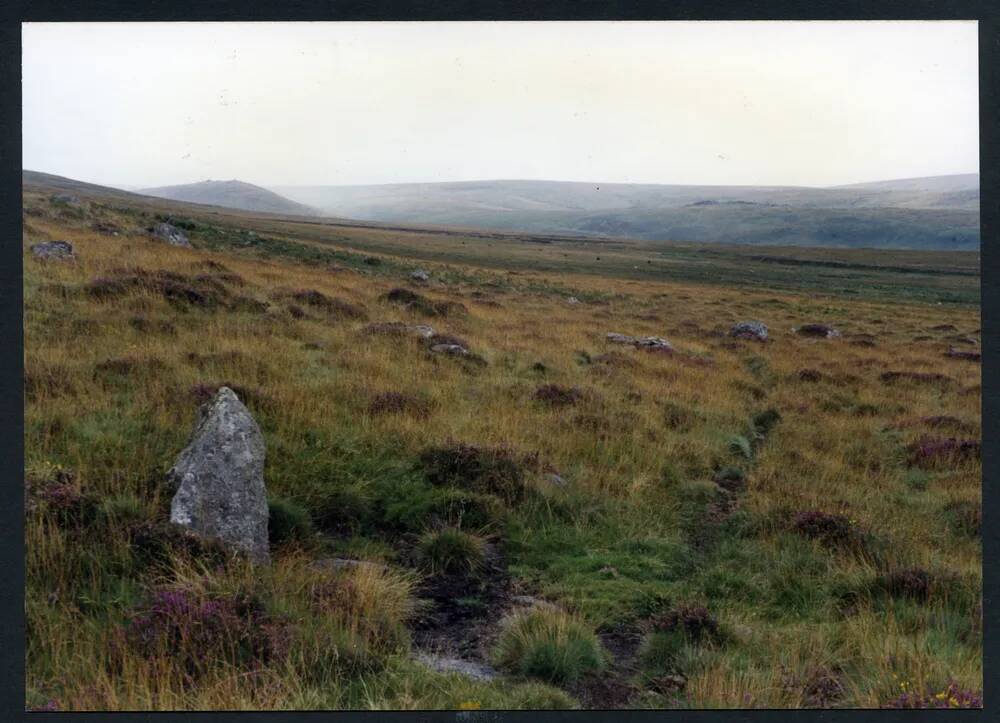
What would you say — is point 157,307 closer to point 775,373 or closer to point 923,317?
point 775,373

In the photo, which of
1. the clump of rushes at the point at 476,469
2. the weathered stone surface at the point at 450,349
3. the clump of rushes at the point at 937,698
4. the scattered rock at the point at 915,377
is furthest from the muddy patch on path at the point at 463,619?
the scattered rock at the point at 915,377

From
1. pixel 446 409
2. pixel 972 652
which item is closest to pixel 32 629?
pixel 446 409

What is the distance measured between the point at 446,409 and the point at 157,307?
20.8 feet

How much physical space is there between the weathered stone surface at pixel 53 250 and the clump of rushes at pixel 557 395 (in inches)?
447

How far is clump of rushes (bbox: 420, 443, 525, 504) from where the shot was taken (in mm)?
7789

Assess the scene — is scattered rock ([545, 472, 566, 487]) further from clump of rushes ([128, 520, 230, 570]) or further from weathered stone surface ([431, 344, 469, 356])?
weathered stone surface ([431, 344, 469, 356])

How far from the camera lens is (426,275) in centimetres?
3403

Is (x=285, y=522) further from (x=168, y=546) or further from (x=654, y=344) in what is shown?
(x=654, y=344)

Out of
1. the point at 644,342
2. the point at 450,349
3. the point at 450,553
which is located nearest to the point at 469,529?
the point at 450,553

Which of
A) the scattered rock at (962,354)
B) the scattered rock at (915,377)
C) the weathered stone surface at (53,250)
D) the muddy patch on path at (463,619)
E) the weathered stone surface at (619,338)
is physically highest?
the weathered stone surface at (53,250)

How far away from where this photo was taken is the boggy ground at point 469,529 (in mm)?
4863

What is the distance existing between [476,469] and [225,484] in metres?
3.01

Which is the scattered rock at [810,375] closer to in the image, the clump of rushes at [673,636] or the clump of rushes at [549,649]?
the clump of rushes at [673,636]

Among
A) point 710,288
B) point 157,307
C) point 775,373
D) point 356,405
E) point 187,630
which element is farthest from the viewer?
point 710,288
